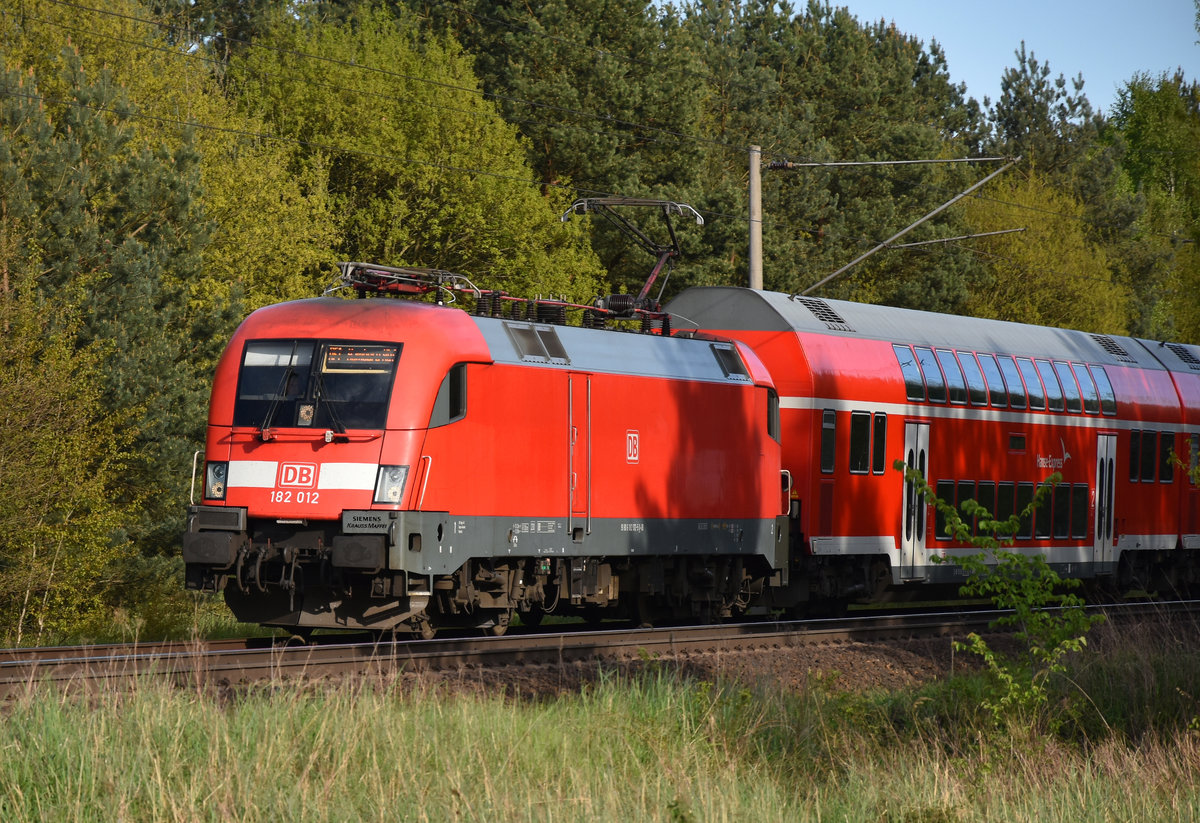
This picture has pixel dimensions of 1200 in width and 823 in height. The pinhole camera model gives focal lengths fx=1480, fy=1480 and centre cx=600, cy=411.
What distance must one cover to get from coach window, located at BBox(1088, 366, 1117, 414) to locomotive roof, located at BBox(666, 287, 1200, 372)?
202 mm

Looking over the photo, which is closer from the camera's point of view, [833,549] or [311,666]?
[311,666]

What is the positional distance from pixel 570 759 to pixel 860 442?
1104 centimetres

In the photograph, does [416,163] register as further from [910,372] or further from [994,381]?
[910,372]

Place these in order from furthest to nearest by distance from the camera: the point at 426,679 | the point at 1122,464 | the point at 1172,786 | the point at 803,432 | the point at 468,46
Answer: the point at 468,46, the point at 1122,464, the point at 803,432, the point at 426,679, the point at 1172,786

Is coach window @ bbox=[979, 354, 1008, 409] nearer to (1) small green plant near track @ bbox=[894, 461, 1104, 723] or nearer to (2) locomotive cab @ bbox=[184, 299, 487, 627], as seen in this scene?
(2) locomotive cab @ bbox=[184, 299, 487, 627]

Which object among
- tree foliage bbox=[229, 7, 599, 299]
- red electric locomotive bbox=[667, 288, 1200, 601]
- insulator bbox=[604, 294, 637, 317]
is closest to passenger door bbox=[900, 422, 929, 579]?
red electric locomotive bbox=[667, 288, 1200, 601]

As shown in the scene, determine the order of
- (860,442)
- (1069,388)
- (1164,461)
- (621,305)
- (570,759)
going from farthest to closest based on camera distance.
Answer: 1. (1164,461)
2. (1069,388)
3. (860,442)
4. (621,305)
5. (570,759)

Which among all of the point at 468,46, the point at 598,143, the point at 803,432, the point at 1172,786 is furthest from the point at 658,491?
the point at 468,46

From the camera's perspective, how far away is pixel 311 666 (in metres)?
11.5

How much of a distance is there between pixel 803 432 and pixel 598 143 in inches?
969

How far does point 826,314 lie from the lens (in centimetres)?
1944

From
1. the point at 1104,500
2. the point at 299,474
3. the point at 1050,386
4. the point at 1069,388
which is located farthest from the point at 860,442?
the point at 299,474

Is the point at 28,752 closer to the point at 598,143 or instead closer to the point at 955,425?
the point at 955,425

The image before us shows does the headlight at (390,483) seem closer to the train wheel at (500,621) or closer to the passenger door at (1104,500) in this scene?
the train wheel at (500,621)
